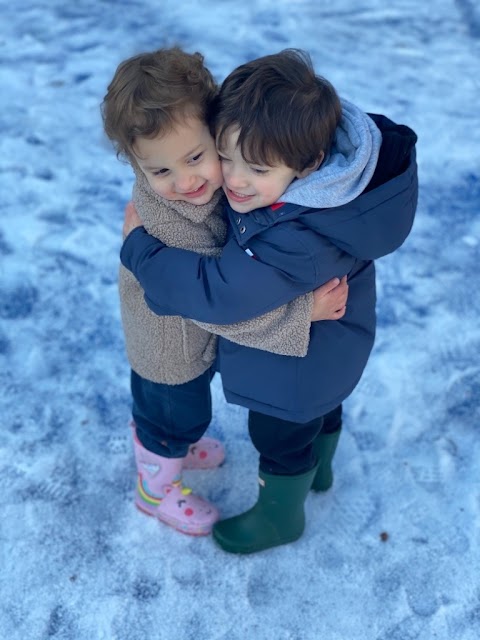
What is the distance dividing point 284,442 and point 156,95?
0.92 metres

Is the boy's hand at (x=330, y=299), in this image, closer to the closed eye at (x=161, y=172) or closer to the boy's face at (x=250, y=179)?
the boy's face at (x=250, y=179)

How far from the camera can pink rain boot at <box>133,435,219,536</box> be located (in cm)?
225

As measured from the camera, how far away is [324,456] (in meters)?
2.29

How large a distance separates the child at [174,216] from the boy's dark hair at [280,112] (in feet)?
0.28

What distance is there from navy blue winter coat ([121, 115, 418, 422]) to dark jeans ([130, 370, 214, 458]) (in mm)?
230

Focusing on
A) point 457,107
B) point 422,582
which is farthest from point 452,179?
point 422,582

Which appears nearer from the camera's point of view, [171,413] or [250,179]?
[250,179]

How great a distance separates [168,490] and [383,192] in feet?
3.78

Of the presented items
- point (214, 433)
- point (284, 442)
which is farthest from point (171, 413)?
point (214, 433)

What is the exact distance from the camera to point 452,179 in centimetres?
373

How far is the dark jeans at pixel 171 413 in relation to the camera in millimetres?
2021

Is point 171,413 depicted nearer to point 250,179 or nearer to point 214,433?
point 214,433

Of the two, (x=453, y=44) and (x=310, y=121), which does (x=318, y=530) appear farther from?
(x=453, y=44)

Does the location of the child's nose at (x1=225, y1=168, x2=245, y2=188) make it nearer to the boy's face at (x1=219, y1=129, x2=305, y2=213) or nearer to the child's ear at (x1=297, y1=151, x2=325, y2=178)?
the boy's face at (x1=219, y1=129, x2=305, y2=213)
